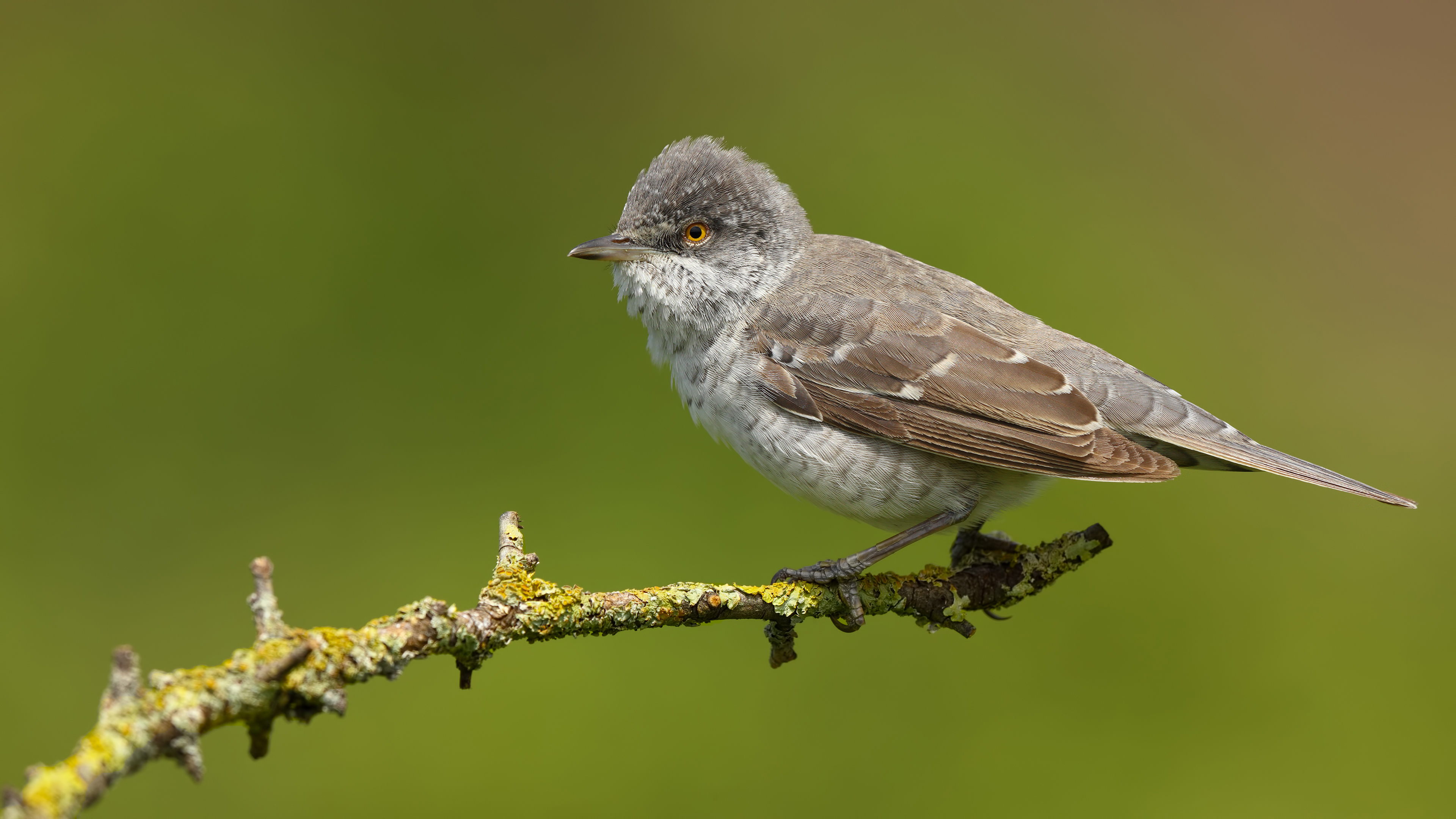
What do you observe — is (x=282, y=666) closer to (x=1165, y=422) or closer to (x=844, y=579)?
(x=844, y=579)

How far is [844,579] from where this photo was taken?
9.96 ft

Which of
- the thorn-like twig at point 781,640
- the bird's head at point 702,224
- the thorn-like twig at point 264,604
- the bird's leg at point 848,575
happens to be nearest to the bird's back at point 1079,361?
the bird's head at point 702,224

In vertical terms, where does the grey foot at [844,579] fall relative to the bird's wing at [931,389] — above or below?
below

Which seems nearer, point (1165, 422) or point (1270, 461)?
point (1270, 461)

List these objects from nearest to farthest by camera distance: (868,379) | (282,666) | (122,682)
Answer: (122,682) → (282,666) → (868,379)

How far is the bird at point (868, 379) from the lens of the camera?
3.19 meters

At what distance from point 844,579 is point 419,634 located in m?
1.40

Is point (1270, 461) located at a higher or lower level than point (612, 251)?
lower

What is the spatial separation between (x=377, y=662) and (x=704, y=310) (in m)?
1.90

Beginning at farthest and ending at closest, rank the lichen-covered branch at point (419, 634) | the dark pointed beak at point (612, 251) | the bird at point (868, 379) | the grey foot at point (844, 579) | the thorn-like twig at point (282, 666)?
the dark pointed beak at point (612, 251) < the bird at point (868, 379) < the grey foot at point (844, 579) < the thorn-like twig at point (282, 666) < the lichen-covered branch at point (419, 634)

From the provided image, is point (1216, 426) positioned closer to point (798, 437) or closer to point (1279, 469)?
point (1279, 469)

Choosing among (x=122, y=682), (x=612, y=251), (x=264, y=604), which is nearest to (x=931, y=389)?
(x=612, y=251)

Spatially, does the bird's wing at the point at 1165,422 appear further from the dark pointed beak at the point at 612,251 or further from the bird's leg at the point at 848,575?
the dark pointed beak at the point at 612,251

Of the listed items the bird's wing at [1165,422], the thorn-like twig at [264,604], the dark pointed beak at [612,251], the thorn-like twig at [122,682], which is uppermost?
the dark pointed beak at [612,251]
